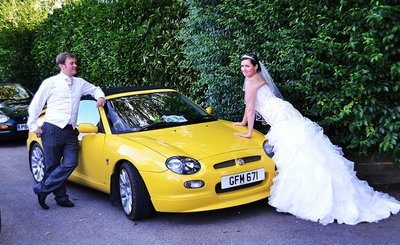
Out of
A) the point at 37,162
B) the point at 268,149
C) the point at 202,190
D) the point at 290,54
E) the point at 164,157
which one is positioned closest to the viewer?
the point at 202,190

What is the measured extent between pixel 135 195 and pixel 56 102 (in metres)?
1.59

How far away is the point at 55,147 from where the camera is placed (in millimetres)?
5625

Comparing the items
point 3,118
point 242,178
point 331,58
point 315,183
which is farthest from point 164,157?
point 3,118

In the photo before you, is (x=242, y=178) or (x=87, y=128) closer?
(x=242, y=178)

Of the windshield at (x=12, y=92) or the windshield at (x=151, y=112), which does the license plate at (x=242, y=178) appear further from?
the windshield at (x=12, y=92)

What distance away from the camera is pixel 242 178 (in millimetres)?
4871

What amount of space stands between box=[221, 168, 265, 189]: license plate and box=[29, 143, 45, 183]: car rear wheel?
10.4 feet

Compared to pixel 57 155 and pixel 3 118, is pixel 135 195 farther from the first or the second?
pixel 3 118

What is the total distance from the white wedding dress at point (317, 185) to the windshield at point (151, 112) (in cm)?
120

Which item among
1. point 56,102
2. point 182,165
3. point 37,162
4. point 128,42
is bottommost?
point 37,162

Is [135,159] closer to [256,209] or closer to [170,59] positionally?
[256,209]

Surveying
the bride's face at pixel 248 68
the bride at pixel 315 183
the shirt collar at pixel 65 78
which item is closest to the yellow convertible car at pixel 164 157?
the bride at pixel 315 183

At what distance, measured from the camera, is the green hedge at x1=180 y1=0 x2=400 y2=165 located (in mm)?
5273

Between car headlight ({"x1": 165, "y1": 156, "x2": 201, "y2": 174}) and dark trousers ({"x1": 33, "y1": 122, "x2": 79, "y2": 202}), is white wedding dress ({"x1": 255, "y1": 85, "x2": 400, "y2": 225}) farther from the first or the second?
dark trousers ({"x1": 33, "y1": 122, "x2": 79, "y2": 202})
